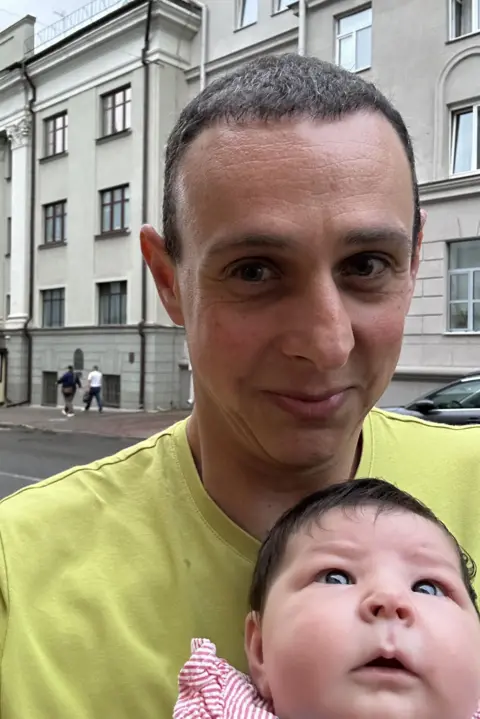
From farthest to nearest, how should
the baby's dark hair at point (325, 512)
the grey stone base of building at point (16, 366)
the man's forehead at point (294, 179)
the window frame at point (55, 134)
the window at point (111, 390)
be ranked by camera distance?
the grey stone base of building at point (16, 366) → the window frame at point (55, 134) → the window at point (111, 390) → the baby's dark hair at point (325, 512) → the man's forehead at point (294, 179)

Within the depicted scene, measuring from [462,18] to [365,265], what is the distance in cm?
1589

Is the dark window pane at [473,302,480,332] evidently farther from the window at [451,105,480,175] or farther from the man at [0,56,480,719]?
the man at [0,56,480,719]

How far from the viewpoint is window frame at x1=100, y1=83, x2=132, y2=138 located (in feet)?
67.9

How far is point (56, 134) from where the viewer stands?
912 inches

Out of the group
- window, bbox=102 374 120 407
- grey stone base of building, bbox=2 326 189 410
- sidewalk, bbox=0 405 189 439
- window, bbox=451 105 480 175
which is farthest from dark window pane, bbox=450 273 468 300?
window, bbox=102 374 120 407

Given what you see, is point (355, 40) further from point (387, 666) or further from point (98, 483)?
point (387, 666)

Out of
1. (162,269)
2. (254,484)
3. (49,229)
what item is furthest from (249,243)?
(49,229)

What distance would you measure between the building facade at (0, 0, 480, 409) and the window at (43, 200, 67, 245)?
0.05m

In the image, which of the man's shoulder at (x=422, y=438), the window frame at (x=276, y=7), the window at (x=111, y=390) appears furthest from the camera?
the window at (x=111, y=390)

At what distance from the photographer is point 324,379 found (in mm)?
1299

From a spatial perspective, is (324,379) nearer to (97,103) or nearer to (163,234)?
(163,234)

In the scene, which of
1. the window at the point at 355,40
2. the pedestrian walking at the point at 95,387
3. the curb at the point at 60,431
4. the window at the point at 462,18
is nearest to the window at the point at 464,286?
the window at the point at 462,18

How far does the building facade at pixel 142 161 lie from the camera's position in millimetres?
14828

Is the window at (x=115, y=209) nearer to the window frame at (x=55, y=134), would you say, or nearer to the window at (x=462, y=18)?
the window frame at (x=55, y=134)
